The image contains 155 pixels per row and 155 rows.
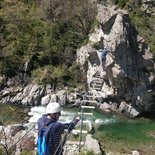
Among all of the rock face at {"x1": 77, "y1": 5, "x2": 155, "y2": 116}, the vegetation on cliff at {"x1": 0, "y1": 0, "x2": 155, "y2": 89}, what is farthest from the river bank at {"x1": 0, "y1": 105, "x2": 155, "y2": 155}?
the vegetation on cliff at {"x1": 0, "y1": 0, "x2": 155, "y2": 89}

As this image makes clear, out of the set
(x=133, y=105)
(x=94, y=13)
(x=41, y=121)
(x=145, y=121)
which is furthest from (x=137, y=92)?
(x=41, y=121)

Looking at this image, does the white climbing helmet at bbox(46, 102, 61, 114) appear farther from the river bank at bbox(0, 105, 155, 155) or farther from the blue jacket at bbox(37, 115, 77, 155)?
the river bank at bbox(0, 105, 155, 155)

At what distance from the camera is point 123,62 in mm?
28031

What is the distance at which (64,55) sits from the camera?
3359 centimetres

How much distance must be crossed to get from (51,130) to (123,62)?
22661 millimetres

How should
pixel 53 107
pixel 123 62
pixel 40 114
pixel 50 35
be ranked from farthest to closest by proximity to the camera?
pixel 50 35 → pixel 123 62 → pixel 40 114 → pixel 53 107

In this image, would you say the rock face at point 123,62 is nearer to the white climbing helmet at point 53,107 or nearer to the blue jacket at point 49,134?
the blue jacket at point 49,134

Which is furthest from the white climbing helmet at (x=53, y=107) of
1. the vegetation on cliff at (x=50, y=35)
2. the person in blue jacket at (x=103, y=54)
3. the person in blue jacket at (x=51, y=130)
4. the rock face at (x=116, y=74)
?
the vegetation on cliff at (x=50, y=35)

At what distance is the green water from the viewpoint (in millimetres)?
19547

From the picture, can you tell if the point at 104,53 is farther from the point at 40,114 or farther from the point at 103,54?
the point at 40,114

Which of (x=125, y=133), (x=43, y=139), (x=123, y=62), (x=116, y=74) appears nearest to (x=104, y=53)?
(x=123, y=62)

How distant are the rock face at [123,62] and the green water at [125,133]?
83.2 inches

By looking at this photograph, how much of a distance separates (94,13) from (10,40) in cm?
831

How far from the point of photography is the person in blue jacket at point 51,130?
5758mm
